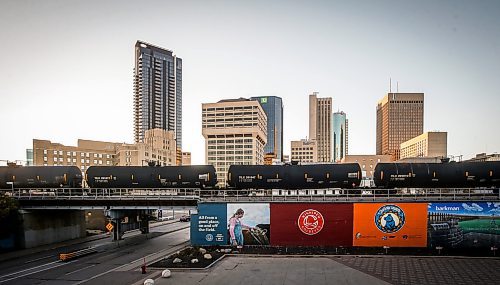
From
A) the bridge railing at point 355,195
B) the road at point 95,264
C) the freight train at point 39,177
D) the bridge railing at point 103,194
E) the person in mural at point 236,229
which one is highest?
the freight train at point 39,177

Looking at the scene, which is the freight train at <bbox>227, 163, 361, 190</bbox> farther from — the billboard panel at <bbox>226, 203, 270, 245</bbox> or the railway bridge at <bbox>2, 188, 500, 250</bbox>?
the billboard panel at <bbox>226, 203, 270, 245</bbox>

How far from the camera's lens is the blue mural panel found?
38.7 meters

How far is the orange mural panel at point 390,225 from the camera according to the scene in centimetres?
3597

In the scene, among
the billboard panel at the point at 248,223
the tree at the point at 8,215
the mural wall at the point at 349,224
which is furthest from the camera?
the tree at the point at 8,215

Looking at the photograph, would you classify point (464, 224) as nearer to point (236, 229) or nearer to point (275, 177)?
point (275, 177)

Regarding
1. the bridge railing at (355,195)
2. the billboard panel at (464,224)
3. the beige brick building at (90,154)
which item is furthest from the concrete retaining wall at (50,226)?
the beige brick building at (90,154)

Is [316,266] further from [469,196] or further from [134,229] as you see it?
[134,229]

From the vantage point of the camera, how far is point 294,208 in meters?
37.8

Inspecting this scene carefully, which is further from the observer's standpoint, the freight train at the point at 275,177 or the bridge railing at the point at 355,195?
the freight train at the point at 275,177

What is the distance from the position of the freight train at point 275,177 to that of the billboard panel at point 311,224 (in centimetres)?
341

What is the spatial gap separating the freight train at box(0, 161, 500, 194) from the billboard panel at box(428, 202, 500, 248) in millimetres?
4154

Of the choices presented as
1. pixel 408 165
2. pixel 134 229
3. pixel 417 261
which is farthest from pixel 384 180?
pixel 134 229

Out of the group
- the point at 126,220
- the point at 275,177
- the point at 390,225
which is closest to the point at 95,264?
the point at 126,220

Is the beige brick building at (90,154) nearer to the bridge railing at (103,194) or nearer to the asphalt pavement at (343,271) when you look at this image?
the bridge railing at (103,194)
